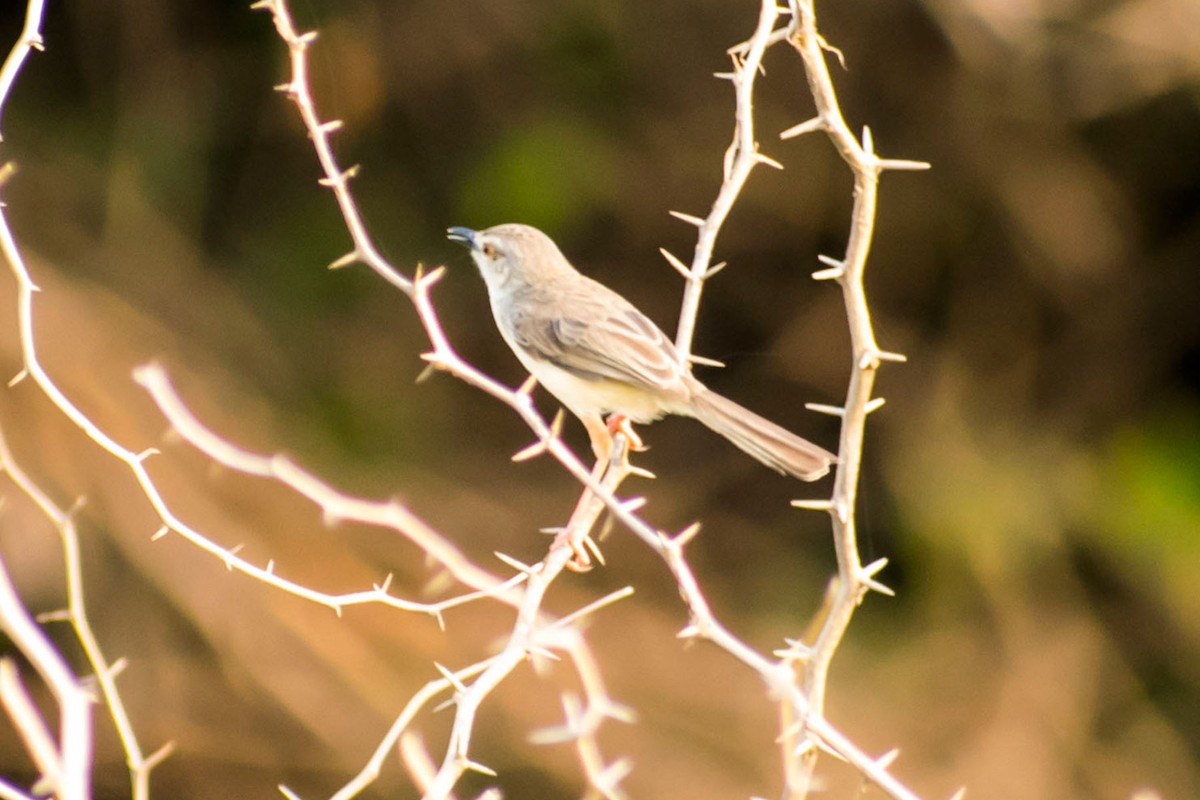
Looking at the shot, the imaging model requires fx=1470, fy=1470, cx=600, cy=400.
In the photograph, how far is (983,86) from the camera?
7.60 m

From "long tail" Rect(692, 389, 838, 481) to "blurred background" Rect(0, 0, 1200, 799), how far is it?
10.6 feet

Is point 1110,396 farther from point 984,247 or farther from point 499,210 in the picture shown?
point 499,210

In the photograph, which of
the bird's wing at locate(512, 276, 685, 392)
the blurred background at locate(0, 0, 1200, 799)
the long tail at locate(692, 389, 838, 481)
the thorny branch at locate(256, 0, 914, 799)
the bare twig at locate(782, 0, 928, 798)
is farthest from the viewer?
the blurred background at locate(0, 0, 1200, 799)

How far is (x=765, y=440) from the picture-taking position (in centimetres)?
450

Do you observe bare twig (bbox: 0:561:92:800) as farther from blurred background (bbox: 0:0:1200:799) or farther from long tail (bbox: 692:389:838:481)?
blurred background (bbox: 0:0:1200:799)

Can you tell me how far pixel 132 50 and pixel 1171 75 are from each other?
5.52 m

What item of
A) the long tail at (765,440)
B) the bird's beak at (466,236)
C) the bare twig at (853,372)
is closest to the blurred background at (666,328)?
the bird's beak at (466,236)

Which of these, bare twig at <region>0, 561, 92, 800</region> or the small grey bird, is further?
the small grey bird

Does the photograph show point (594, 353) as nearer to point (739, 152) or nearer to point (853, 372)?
point (739, 152)

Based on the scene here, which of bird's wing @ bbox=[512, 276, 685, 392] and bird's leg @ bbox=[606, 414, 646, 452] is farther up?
bird's wing @ bbox=[512, 276, 685, 392]

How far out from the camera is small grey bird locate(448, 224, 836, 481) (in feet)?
15.2

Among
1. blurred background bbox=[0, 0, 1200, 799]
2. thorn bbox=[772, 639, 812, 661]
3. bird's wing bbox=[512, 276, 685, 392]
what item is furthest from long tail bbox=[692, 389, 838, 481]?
blurred background bbox=[0, 0, 1200, 799]

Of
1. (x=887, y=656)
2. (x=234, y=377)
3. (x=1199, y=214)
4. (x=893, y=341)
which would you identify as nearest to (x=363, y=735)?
(x=234, y=377)

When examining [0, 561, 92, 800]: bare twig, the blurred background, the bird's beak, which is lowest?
the blurred background
